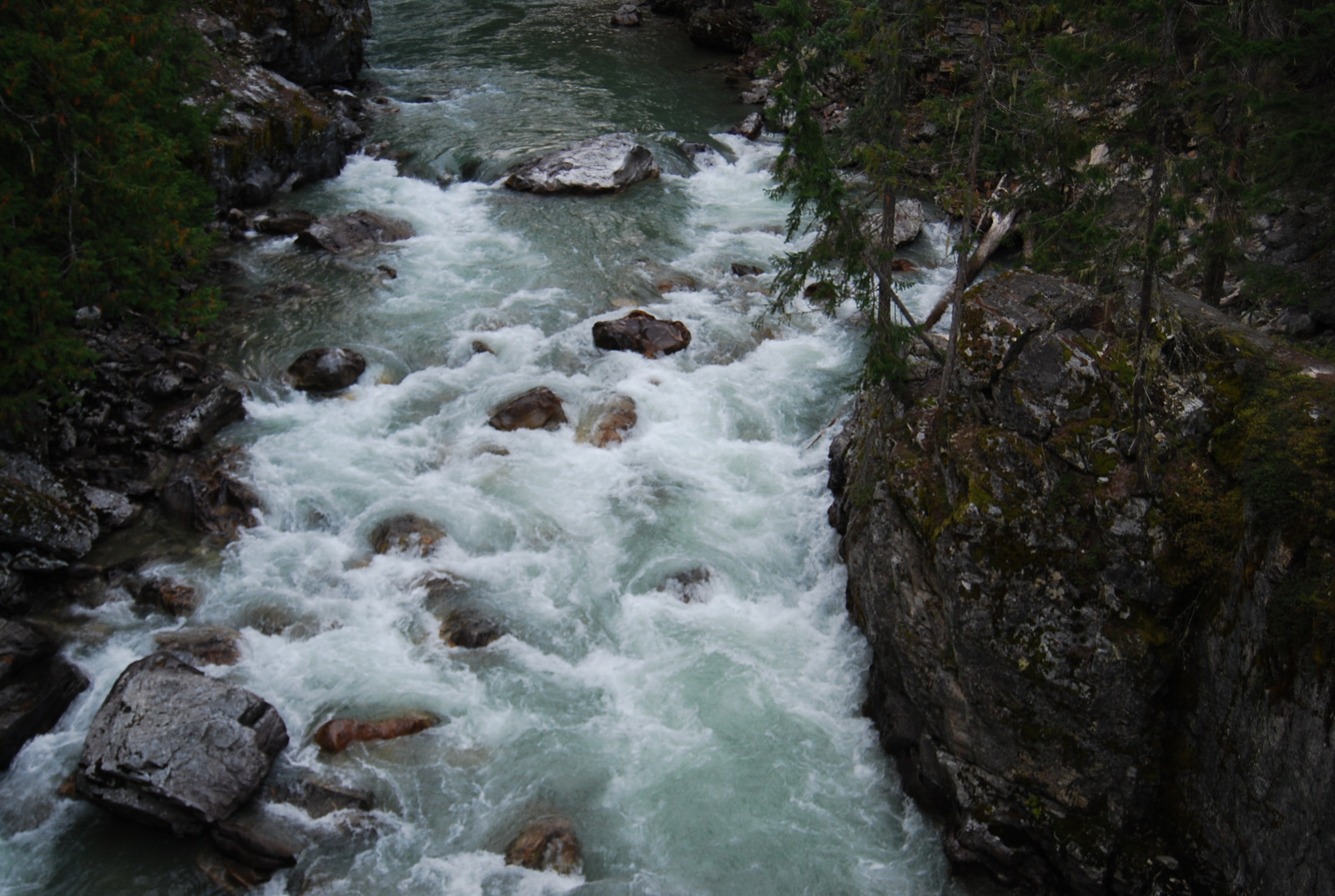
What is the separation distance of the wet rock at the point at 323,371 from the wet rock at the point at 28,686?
23.8ft

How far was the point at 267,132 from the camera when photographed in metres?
24.1

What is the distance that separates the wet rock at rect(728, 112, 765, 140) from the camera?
104ft

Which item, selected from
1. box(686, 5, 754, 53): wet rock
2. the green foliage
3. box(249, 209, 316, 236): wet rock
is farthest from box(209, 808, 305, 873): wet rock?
box(686, 5, 754, 53): wet rock

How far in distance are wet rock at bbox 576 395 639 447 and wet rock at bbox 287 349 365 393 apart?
5143mm

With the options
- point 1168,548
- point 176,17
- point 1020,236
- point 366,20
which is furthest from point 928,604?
point 366,20

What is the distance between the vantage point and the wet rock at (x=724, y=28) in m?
40.1

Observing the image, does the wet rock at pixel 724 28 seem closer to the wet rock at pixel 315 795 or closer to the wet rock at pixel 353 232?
the wet rock at pixel 353 232

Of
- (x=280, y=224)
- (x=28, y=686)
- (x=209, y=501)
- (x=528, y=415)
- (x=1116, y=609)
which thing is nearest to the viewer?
(x=1116, y=609)

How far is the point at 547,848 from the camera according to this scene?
1006 centimetres

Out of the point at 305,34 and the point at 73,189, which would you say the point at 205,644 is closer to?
the point at 73,189

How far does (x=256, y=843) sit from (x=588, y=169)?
21.9 m

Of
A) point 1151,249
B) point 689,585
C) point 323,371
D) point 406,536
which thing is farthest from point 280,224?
point 1151,249

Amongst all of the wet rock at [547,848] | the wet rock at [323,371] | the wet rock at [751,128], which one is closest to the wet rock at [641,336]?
the wet rock at [323,371]

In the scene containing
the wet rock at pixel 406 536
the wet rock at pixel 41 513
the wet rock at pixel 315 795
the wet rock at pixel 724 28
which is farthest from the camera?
the wet rock at pixel 724 28
